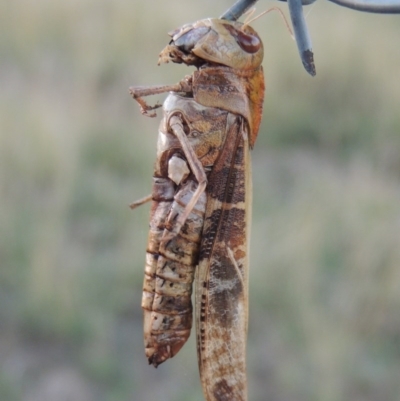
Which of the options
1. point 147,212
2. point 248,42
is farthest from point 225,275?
point 147,212

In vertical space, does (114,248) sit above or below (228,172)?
below

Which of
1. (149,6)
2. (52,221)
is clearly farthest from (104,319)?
(149,6)

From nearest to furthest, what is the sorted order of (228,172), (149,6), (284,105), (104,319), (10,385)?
(228,172), (10,385), (104,319), (284,105), (149,6)

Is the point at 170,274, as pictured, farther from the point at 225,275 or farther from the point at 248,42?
the point at 248,42

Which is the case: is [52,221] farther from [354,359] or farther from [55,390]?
[354,359]

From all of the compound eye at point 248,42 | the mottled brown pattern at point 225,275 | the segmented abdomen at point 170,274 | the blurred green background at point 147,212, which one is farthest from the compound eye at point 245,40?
the blurred green background at point 147,212
